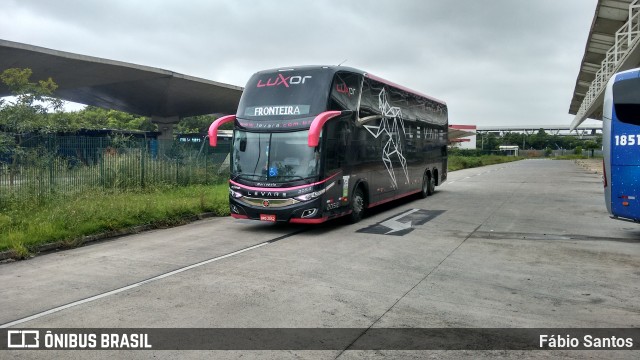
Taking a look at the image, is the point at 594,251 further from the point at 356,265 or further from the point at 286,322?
the point at 286,322

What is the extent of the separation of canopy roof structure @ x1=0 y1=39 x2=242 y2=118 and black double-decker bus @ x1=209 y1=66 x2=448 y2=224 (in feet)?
42.5

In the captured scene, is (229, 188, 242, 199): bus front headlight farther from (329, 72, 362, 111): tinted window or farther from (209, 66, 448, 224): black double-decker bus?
(329, 72, 362, 111): tinted window

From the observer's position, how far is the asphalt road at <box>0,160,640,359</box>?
537 cm

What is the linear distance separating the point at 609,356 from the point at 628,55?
21141 mm

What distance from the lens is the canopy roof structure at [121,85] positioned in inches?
830

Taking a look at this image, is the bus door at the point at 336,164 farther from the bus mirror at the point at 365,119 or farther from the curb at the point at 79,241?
the curb at the point at 79,241

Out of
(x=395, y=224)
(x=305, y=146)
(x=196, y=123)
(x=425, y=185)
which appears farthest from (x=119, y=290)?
(x=196, y=123)

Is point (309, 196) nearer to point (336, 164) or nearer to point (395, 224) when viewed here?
point (336, 164)

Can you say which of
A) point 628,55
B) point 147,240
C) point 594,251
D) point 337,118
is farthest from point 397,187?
point 628,55

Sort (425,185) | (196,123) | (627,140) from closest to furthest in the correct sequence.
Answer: (627,140) → (425,185) → (196,123)

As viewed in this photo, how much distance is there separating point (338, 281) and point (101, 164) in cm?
1152

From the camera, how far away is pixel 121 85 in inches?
1183

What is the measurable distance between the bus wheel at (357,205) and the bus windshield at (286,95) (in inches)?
104

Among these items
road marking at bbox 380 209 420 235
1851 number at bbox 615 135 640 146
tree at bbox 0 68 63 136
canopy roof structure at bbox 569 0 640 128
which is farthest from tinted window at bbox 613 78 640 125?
tree at bbox 0 68 63 136
